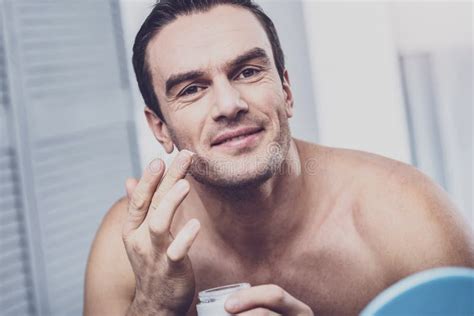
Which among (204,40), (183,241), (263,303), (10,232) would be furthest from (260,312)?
(10,232)

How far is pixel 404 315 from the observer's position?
0.36 metres

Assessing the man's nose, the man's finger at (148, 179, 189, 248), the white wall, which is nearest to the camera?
the man's finger at (148, 179, 189, 248)

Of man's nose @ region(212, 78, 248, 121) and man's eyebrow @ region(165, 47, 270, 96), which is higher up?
man's eyebrow @ region(165, 47, 270, 96)

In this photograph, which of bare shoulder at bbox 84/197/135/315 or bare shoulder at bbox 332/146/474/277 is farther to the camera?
bare shoulder at bbox 84/197/135/315

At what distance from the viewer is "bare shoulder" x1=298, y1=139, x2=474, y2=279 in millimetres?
906

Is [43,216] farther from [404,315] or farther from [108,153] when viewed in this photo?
[404,315]

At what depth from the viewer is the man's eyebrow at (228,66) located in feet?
2.95

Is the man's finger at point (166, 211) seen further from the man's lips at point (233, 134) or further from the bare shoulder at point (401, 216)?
the bare shoulder at point (401, 216)

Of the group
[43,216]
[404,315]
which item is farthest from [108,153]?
[404,315]

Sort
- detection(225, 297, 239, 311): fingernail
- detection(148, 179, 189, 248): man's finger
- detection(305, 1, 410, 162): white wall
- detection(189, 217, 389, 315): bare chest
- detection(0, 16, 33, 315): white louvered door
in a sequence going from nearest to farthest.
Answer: detection(225, 297, 239, 311): fingernail < detection(148, 179, 189, 248): man's finger < detection(189, 217, 389, 315): bare chest < detection(0, 16, 33, 315): white louvered door < detection(305, 1, 410, 162): white wall

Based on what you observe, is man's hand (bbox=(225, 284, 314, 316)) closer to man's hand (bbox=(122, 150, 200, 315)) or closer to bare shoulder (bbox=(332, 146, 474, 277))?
man's hand (bbox=(122, 150, 200, 315))

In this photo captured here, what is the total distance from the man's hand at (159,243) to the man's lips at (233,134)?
114mm

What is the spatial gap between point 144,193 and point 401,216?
411mm

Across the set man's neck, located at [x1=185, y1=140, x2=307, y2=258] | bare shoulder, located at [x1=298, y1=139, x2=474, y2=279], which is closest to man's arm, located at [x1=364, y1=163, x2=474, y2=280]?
bare shoulder, located at [x1=298, y1=139, x2=474, y2=279]
